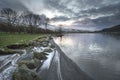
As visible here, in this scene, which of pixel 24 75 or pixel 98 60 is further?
pixel 98 60

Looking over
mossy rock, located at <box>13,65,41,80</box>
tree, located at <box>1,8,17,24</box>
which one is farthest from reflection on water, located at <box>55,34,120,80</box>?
tree, located at <box>1,8,17,24</box>

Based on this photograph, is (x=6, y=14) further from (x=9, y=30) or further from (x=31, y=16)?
(x=31, y=16)

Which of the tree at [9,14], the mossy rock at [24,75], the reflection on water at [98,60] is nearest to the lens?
the mossy rock at [24,75]

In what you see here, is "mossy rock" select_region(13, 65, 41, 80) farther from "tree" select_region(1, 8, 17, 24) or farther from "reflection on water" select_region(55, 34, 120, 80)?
"tree" select_region(1, 8, 17, 24)

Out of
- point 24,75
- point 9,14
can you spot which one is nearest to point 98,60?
point 24,75

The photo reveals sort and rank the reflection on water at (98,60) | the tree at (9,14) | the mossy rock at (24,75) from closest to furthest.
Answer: the mossy rock at (24,75)
the reflection on water at (98,60)
the tree at (9,14)

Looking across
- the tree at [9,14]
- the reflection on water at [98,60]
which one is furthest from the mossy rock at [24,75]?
the tree at [9,14]

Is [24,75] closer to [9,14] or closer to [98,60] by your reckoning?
[98,60]

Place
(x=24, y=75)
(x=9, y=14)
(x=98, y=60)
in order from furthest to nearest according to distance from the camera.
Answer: (x=9, y=14), (x=98, y=60), (x=24, y=75)

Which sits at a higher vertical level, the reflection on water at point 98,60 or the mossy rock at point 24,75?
the mossy rock at point 24,75

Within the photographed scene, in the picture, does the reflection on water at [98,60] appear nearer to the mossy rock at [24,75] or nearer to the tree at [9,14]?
the mossy rock at [24,75]

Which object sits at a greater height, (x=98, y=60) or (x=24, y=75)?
(x=24, y=75)

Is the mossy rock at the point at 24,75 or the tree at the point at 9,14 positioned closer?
the mossy rock at the point at 24,75

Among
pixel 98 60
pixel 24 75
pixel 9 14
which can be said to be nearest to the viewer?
pixel 24 75
